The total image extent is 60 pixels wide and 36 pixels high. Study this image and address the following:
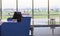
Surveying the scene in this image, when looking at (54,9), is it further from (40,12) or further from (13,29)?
(13,29)

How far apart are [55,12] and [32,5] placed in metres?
1.43

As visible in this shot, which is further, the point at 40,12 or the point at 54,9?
the point at 40,12

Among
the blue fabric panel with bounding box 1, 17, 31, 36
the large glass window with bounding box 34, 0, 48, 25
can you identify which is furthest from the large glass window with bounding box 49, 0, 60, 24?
the blue fabric panel with bounding box 1, 17, 31, 36

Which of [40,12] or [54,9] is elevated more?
[54,9]

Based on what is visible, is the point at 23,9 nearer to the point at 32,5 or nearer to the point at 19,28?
the point at 32,5

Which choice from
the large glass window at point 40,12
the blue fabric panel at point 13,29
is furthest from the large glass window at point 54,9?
the blue fabric panel at point 13,29

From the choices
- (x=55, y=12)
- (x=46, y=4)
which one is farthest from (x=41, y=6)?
(x=55, y=12)

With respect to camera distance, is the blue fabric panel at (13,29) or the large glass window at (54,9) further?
the large glass window at (54,9)

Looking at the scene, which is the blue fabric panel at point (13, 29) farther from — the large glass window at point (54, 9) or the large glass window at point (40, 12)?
the large glass window at point (54, 9)

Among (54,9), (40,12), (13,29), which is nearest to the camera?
(13,29)

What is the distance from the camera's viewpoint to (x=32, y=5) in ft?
30.6

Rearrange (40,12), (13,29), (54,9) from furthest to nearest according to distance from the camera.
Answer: (40,12)
(54,9)
(13,29)

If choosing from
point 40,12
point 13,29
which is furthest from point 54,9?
point 13,29

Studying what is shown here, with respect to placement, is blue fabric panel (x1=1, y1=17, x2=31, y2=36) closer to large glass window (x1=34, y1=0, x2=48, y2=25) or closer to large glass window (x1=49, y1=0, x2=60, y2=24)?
large glass window (x1=34, y1=0, x2=48, y2=25)
